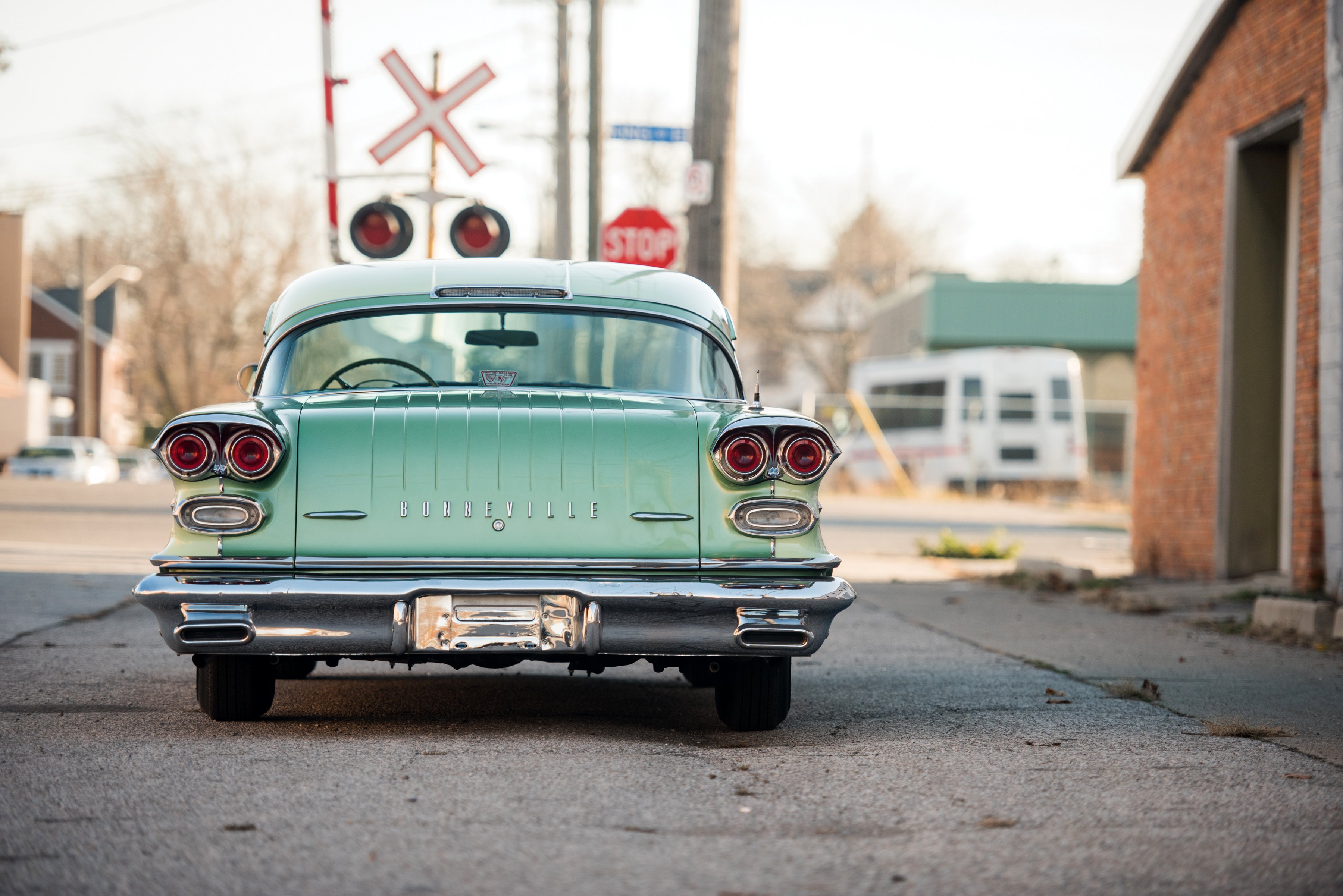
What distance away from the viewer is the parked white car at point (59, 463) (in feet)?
130

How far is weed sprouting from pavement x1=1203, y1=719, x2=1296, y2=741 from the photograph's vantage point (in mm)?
5004

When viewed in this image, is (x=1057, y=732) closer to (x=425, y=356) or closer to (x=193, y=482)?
(x=425, y=356)

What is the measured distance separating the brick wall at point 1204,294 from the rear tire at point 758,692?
5.55 meters

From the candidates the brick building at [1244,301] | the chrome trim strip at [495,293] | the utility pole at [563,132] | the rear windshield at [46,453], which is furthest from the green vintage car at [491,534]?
the rear windshield at [46,453]

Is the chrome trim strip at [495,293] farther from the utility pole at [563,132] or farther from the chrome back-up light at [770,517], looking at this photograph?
the utility pole at [563,132]

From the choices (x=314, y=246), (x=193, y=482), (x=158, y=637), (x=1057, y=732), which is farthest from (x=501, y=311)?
(x=314, y=246)

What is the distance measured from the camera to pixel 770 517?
183 inches

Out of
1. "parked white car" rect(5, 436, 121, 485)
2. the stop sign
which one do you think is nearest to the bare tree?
"parked white car" rect(5, 436, 121, 485)

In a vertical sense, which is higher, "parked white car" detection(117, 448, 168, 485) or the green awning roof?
the green awning roof

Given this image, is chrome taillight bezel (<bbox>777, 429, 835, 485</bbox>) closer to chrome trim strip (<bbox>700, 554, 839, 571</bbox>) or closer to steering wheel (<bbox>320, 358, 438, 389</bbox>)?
chrome trim strip (<bbox>700, 554, 839, 571</bbox>)

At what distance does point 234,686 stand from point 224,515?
0.76 meters

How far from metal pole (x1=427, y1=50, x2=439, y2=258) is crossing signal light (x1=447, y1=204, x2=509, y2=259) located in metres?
0.16

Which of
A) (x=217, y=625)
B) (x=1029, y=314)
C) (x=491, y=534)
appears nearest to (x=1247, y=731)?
(x=491, y=534)

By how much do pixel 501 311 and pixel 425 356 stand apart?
33cm
